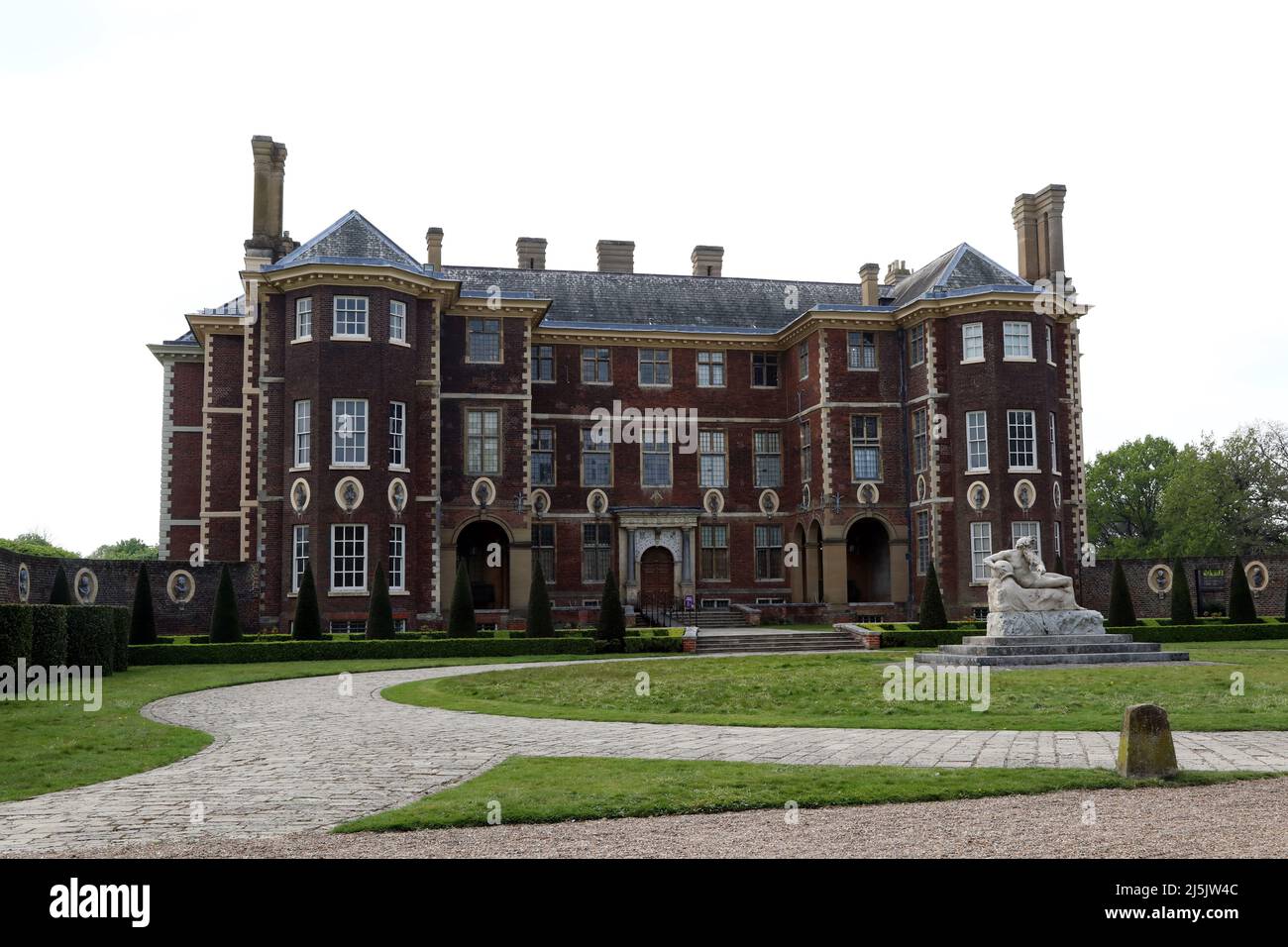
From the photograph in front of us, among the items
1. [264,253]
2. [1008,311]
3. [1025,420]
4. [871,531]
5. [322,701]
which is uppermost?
[264,253]

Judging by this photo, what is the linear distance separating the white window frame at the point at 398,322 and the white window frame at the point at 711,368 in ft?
41.0

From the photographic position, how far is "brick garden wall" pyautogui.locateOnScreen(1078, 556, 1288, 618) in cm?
4062

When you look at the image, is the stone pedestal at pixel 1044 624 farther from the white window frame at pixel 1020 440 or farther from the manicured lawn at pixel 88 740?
the manicured lawn at pixel 88 740

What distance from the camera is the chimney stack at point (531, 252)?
1914 inches

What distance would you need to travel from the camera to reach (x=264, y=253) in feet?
132

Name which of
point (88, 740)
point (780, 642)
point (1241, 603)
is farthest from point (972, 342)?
point (88, 740)

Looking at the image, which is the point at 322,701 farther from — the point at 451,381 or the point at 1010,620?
the point at 451,381

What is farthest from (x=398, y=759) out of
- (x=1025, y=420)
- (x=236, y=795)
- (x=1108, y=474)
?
(x=1108, y=474)

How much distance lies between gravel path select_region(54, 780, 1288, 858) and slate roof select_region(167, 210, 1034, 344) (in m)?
33.5

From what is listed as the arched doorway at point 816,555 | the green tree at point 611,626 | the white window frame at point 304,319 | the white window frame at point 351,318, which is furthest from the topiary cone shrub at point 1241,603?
the white window frame at point 304,319

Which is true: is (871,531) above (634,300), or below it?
below

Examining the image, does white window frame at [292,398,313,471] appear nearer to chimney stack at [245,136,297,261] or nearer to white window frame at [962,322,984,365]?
chimney stack at [245,136,297,261]

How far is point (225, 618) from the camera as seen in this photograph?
1187 inches
